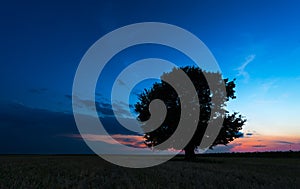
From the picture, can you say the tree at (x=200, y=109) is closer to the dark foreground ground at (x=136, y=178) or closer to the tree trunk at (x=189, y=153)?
the tree trunk at (x=189, y=153)

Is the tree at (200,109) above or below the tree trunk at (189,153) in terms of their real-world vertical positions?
above

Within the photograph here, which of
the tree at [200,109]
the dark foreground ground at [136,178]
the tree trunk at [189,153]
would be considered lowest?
the dark foreground ground at [136,178]

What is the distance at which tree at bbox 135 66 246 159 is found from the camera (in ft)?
104

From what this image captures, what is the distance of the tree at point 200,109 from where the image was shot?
31.8 m

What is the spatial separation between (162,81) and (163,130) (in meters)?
7.38

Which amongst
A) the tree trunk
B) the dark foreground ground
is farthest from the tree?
the dark foreground ground

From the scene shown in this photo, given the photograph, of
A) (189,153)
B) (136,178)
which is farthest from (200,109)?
(136,178)

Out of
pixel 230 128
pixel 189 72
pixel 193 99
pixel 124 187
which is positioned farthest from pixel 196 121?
pixel 124 187

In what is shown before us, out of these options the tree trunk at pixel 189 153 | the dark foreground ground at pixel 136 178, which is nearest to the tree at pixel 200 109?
the tree trunk at pixel 189 153

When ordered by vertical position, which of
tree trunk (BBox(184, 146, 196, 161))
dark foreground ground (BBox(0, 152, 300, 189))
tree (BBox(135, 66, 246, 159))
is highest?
tree (BBox(135, 66, 246, 159))

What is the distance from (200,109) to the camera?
31.8 m

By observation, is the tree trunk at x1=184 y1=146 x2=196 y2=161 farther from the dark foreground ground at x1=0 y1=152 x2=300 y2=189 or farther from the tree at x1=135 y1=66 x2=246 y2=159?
the dark foreground ground at x1=0 y1=152 x2=300 y2=189

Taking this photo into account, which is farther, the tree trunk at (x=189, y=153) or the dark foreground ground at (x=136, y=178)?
the tree trunk at (x=189, y=153)

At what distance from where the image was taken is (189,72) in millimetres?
34594
